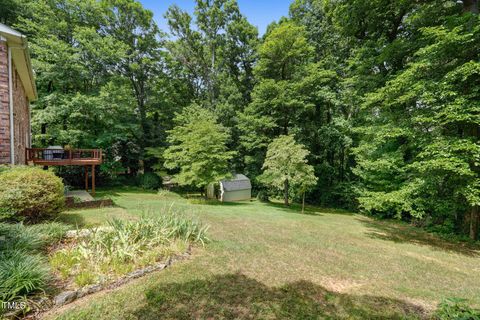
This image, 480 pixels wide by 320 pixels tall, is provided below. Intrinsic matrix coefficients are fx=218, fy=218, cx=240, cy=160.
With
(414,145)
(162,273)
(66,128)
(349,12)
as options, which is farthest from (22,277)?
(66,128)

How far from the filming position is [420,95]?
26.4ft

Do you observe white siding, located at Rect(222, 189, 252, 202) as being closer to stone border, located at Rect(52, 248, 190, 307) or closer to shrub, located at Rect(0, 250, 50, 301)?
stone border, located at Rect(52, 248, 190, 307)

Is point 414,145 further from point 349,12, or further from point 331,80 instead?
point 331,80

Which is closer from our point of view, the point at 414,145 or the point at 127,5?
the point at 414,145

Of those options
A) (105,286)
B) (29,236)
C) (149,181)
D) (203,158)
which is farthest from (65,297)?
(149,181)

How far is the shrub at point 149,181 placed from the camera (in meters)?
18.8

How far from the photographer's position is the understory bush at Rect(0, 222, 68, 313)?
316 centimetres

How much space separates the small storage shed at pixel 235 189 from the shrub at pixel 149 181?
629cm

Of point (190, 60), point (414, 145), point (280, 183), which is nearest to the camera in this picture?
point (414, 145)

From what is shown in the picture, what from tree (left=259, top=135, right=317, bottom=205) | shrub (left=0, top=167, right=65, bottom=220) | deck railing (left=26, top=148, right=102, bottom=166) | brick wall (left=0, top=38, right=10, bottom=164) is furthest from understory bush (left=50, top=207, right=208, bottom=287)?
deck railing (left=26, top=148, right=102, bottom=166)

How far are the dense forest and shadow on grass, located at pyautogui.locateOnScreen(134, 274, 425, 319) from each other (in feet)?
18.7

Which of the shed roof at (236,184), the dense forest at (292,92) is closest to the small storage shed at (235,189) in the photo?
the shed roof at (236,184)

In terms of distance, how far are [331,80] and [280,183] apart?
10.7m

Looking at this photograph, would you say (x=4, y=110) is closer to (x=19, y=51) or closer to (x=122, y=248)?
(x=19, y=51)
